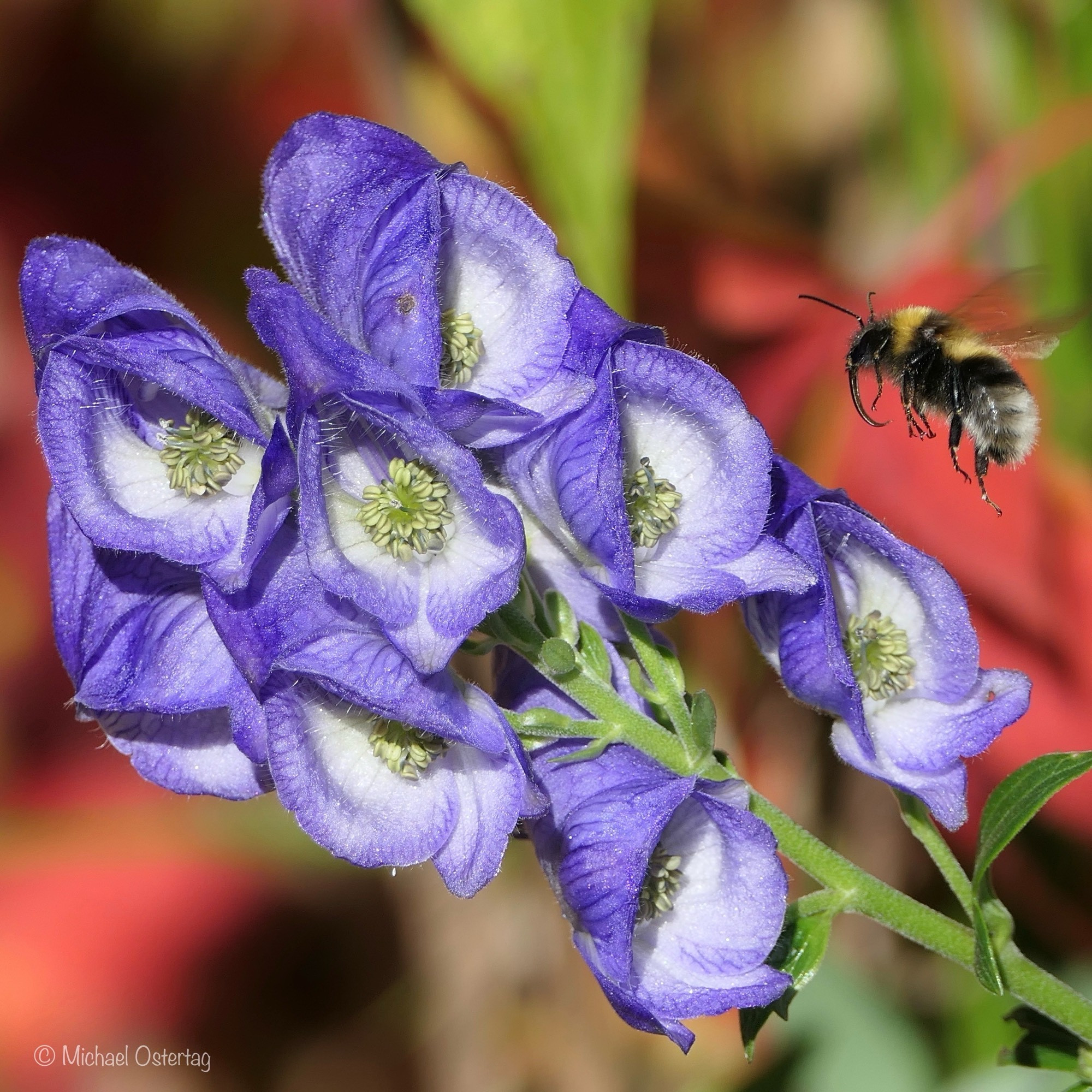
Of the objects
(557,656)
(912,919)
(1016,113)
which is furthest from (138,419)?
(1016,113)

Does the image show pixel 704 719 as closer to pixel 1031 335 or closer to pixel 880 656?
pixel 880 656

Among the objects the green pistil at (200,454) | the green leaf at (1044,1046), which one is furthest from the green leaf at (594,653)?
the green leaf at (1044,1046)

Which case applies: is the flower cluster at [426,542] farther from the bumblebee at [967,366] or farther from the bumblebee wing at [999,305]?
the bumblebee wing at [999,305]

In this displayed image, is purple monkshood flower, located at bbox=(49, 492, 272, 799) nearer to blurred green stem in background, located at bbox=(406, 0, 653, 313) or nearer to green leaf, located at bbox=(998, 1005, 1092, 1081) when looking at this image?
green leaf, located at bbox=(998, 1005, 1092, 1081)

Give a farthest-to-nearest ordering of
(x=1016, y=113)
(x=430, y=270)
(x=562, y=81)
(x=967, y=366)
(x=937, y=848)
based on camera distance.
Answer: (x=1016, y=113) < (x=562, y=81) < (x=967, y=366) < (x=937, y=848) < (x=430, y=270)

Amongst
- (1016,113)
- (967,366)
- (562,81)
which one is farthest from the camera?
(1016,113)

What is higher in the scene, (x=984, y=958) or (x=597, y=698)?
(x=597, y=698)

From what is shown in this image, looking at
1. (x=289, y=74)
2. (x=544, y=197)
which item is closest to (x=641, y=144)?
(x=544, y=197)

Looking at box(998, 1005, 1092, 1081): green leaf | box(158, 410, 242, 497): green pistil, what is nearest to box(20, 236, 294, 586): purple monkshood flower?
box(158, 410, 242, 497): green pistil
